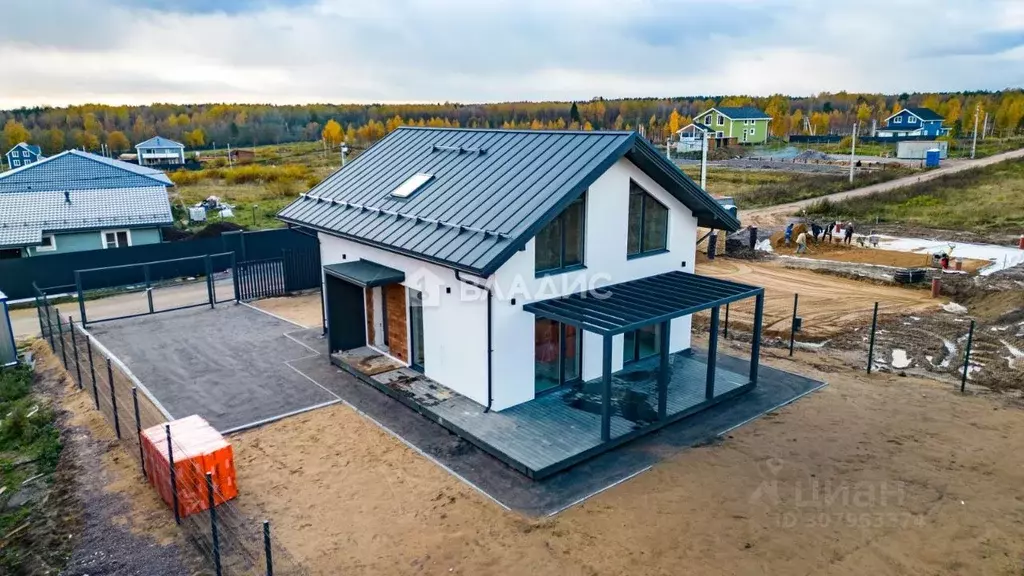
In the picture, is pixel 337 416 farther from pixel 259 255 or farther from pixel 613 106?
pixel 613 106

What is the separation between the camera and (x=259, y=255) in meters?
26.2

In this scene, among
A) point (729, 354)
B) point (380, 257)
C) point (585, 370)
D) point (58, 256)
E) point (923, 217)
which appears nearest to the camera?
point (585, 370)

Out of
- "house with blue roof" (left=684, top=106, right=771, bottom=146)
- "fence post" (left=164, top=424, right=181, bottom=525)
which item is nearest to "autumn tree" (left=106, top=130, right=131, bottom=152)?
"house with blue roof" (left=684, top=106, right=771, bottom=146)

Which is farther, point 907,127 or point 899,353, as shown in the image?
point 907,127

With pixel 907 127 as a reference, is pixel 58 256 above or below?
below

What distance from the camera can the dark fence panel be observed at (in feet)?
76.4

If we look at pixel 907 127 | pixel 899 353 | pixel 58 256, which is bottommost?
pixel 899 353

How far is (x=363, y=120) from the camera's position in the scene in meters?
147

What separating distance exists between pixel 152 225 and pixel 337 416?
65.3 ft

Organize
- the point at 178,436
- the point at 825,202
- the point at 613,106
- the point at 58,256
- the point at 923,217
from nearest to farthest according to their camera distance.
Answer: the point at 178,436, the point at 58,256, the point at 923,217, the point at 825,202, the point at 613,106

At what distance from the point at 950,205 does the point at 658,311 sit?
128 ft

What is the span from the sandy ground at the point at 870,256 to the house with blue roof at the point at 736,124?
229ft

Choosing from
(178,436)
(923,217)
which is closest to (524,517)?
(178,436)

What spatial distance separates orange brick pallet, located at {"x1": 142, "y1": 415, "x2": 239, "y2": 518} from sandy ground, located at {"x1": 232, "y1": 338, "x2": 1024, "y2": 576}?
592 millimetres
